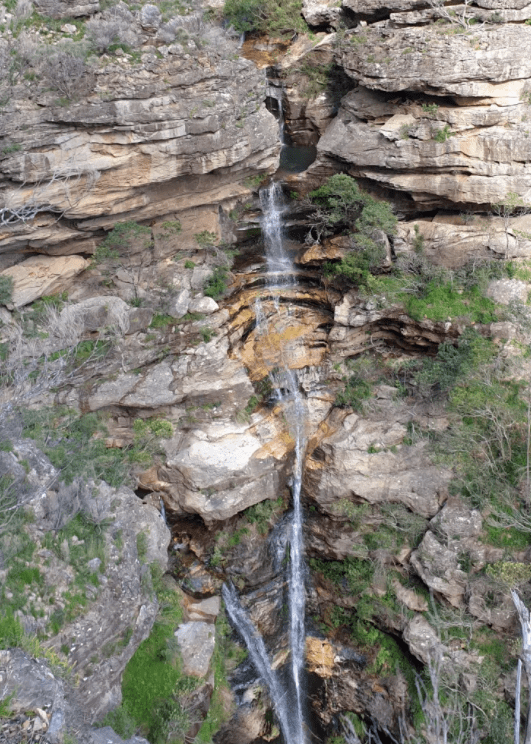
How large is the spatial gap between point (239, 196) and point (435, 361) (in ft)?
29.6

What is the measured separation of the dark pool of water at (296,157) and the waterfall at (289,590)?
1.02m

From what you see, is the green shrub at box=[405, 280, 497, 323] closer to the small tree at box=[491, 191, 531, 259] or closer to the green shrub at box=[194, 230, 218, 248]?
the small tree at box=[491, 191, 531, 259]

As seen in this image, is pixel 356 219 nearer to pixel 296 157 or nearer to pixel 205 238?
pixel 296 157

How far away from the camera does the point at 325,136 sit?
67.7ft

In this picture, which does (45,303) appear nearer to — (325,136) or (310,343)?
(310,343)

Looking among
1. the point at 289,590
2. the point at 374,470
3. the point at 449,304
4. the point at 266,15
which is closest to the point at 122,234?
the point at 266,15

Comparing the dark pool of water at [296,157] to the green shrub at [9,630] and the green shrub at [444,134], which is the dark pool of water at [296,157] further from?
the green shrub at [9,630]

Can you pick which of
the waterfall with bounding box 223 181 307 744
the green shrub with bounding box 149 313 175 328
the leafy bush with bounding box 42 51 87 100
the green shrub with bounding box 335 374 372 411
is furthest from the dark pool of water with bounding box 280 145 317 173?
the leafy bush with bounding box 42 51 87 100

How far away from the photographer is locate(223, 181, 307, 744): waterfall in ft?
61.1

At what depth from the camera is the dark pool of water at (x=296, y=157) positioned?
72.3 ft

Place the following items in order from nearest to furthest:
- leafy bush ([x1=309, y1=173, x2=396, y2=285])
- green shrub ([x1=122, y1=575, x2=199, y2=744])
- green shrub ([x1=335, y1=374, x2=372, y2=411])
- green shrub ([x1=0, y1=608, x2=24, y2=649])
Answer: green shrub ([x1=0, y1=608, x2=24, y2=649]), green shrub ([x1=122, y1=575, x2=199, y2=744]), leafy bush ([x1=309, y1=173, x2=396, y2=285]), green shrub ([x1=335, y1=374, x2=372, y2=411])

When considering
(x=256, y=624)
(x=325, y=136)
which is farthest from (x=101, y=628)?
(x=325, y=136)

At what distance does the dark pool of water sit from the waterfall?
3.35 ft

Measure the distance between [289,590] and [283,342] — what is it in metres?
8.64
